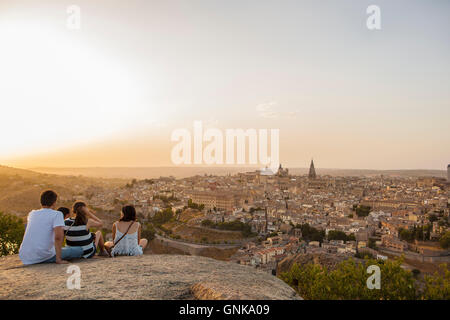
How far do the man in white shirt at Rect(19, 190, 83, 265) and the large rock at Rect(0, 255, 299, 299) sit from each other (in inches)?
4.7

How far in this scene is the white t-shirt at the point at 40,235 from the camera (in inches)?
120

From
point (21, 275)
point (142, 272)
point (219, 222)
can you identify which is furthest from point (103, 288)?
point (219, 222)

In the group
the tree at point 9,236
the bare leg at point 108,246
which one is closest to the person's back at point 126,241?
the bare leg at point 108,246

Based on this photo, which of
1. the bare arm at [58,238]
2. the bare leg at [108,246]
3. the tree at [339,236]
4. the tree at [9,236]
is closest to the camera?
the bare arm at [58,238]

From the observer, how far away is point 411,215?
143 feet

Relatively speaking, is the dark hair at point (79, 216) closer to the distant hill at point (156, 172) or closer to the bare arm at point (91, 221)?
the bare arm at point (91, 221)

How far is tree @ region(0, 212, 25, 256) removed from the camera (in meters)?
6.16

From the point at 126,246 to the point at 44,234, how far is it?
926mm

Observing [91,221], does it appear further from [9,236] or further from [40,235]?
[9,236]

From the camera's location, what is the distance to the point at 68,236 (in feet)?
11.3

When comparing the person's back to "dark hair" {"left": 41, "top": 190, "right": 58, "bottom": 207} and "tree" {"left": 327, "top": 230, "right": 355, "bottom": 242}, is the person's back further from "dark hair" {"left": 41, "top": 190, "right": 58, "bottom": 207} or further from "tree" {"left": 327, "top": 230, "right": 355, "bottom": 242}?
"tree" {"left": 327, "top": 230, "right": 355, "bottom": 242}

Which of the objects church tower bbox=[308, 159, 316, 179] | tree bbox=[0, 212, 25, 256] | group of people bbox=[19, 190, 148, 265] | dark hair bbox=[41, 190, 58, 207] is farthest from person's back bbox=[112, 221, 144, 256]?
church tower bbox=[308, 159, 316, 179]

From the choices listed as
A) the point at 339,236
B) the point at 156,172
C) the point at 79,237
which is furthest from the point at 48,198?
the point at 156,172
